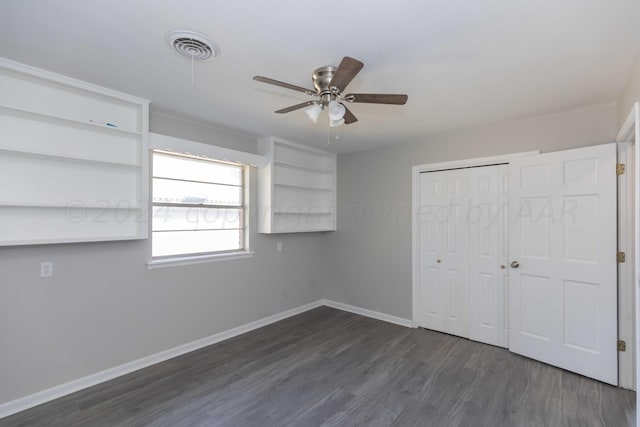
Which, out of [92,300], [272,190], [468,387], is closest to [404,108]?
[272,190]

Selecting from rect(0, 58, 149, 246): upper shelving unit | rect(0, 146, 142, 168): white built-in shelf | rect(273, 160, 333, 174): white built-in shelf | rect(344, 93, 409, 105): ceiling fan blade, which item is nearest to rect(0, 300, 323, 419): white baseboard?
rect(0, 58, 149, 246): upper shelving unit

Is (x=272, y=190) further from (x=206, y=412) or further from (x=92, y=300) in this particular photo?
(x=206, y=412)

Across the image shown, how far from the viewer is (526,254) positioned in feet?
10.6

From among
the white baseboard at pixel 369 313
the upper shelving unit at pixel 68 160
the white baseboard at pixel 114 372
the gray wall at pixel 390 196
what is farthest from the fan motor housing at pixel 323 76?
the white baseboard at pixel 369 313

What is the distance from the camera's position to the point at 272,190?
4082 mm

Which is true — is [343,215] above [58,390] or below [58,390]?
above

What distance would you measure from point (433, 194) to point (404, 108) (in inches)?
57.6

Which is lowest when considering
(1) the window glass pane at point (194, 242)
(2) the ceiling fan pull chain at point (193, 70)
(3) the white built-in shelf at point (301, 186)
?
(1) the window glass pane at point (194, 242)

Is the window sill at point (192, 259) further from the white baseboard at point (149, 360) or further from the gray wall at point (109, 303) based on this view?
the white baseboard at point (149, 360)

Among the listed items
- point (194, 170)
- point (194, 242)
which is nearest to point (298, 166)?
point (194, 170)

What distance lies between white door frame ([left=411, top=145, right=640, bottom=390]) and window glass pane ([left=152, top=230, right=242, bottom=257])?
2.42 meters

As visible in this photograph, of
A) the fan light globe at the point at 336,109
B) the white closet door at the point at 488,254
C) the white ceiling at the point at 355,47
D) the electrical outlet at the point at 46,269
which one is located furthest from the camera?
the white closet door at the point at 488,254

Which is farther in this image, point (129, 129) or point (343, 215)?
point (343, 215)

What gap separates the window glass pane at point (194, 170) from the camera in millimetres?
3289
